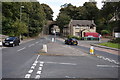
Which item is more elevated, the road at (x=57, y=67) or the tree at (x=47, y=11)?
the tree at (x=47, y=11)

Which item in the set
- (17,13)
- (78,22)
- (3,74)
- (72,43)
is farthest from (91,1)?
(3,74)

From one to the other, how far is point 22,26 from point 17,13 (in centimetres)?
701

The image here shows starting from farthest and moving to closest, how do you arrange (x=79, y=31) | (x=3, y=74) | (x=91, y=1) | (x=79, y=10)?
(x=91, y=1)
(x=79, y=10)
(x=79, y=31)
(x=3, y=74)

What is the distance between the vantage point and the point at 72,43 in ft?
123

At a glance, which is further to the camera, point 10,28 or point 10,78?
point 10,28

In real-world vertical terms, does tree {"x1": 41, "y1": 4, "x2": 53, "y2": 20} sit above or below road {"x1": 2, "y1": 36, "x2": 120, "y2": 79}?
above

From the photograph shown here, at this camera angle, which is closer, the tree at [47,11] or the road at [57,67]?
the road at [57,67]

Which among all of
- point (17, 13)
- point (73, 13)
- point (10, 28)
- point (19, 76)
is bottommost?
point (19, 76)

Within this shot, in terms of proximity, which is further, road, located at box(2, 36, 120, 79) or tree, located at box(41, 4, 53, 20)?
tree, located at box(41, 4, 53, 20)

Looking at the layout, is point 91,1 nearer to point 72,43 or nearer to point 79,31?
point 79,31

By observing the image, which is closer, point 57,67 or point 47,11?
point 57,67

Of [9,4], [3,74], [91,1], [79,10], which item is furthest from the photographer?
[91,1]

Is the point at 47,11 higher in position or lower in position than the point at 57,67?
higher

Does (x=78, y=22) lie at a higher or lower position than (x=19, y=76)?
higher
